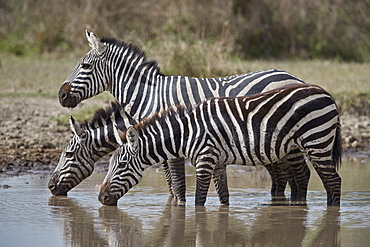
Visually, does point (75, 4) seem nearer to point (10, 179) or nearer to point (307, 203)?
point (10, 179)

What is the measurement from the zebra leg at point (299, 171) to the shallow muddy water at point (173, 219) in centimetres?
16

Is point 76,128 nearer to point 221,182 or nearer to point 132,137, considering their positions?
point 132,137

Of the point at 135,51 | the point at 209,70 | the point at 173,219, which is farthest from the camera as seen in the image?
the point at 209,70

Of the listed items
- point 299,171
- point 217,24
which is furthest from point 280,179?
point 217,24

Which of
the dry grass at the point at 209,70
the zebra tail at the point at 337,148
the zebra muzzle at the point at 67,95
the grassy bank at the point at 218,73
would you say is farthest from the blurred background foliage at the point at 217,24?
the zebra tail at the point at 337,148

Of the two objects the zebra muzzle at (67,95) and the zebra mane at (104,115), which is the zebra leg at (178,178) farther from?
the zebra muzzle at (67,95)

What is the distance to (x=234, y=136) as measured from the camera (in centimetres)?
723

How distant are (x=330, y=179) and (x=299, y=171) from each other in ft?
1.97

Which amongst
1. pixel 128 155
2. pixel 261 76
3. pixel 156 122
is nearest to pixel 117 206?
pixel 128 155

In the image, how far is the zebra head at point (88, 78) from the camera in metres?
8.34

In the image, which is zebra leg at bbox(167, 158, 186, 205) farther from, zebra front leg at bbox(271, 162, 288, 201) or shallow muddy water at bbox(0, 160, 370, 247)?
zebra front leg at bbox(271, 162, 288, 201)

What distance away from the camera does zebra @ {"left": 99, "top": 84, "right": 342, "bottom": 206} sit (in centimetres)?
715

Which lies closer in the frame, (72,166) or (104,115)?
(72,166)

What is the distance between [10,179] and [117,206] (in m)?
2.30
